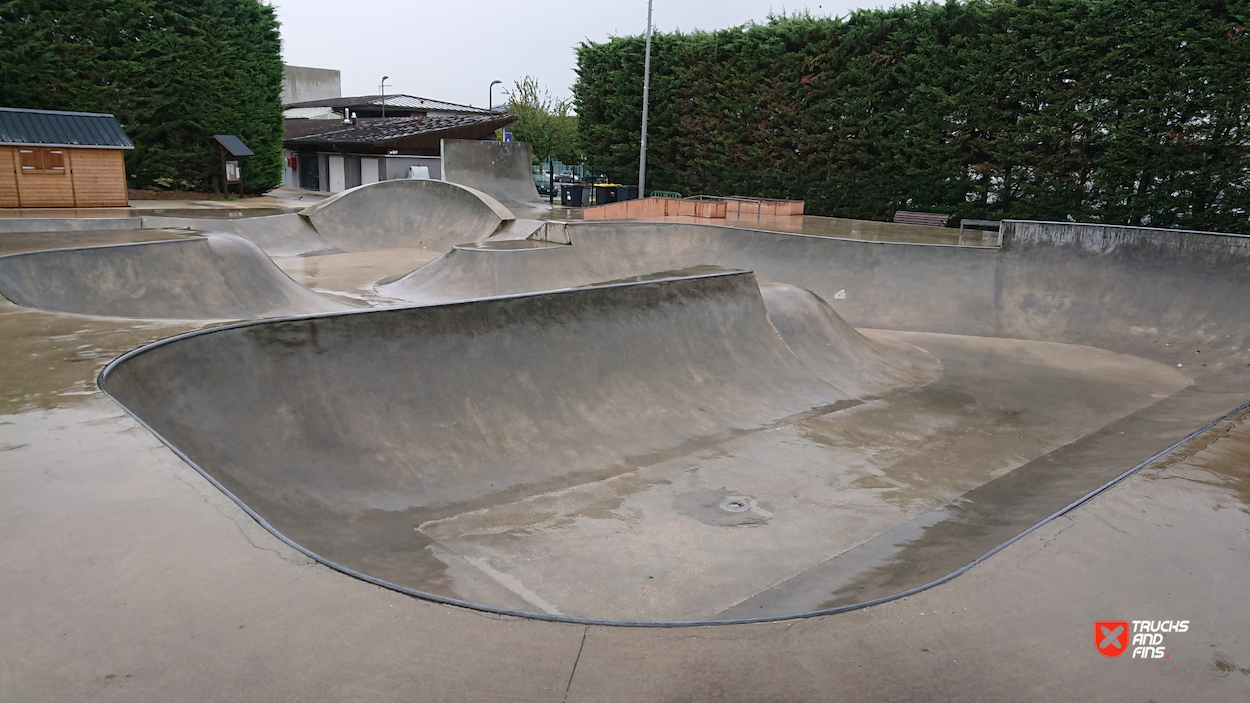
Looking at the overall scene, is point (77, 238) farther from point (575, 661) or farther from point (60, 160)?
point (575, 661)

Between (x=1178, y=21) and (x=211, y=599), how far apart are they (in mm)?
22649

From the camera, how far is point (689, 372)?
1002 centimetres

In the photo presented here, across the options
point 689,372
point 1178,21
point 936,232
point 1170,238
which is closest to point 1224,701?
point 689,372

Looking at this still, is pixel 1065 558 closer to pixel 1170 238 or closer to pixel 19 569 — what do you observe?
pixel 19 569

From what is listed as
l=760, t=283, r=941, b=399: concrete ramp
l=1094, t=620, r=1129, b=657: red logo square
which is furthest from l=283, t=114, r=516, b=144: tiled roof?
l=1094, t=620, r=1129, b=657: red logo square

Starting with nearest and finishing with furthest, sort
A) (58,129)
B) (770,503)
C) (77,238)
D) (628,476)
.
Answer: (770,503) → (628,476) → (77,238) → (58,129)

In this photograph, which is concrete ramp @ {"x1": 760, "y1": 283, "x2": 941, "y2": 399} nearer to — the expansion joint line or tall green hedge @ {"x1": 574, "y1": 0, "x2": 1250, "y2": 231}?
the expansion joint line

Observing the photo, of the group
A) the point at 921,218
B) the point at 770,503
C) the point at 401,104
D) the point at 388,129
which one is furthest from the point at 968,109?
the point at 401,104

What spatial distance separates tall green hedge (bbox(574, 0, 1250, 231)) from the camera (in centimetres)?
1836

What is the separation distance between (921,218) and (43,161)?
72.5ft

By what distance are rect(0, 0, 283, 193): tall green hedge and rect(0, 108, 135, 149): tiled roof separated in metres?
4.17

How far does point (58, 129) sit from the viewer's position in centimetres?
1788

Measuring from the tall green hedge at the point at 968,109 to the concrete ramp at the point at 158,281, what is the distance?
17809mm

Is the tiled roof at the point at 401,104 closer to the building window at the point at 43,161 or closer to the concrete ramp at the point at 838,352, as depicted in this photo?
the building window at the point at 43,161
